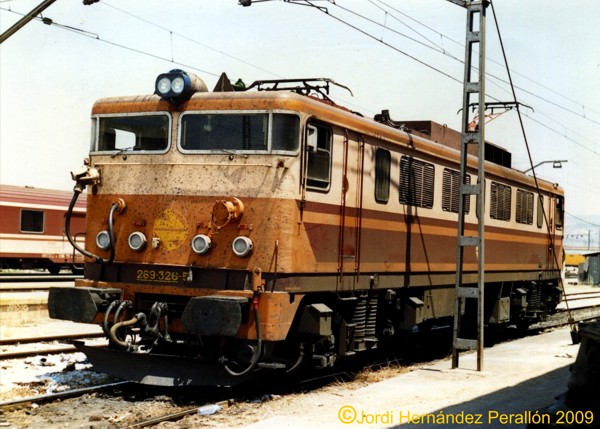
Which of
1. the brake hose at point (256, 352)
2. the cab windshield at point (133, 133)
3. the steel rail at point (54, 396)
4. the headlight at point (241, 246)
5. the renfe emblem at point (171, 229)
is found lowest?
the steel rail at point (54, 396)

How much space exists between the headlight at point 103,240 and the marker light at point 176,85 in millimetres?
1919

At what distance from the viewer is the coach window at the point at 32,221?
30.3 metres

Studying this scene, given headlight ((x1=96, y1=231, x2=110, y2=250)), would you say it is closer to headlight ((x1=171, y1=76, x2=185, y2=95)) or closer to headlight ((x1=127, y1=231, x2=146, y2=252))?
headlight ((x1=127, y1=231, x2=146, y2=252))

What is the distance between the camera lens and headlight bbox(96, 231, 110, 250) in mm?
9906

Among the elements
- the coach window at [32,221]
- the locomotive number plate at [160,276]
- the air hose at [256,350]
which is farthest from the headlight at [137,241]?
the coach window at [32,221]

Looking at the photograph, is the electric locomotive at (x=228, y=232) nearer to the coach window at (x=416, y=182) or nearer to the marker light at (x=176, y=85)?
the marker light at (x=176, y=85)

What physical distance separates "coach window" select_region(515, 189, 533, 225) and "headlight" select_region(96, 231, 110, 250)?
985 centimetres

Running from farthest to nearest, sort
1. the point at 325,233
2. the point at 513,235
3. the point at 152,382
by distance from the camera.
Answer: the point at 513,235
the point at 325,233
the point at 152,382

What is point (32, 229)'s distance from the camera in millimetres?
30625

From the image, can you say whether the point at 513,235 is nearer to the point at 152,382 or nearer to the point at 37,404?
the point at 152,382

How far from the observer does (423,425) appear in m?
7.76

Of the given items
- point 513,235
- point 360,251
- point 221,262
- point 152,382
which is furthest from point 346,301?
point 513,235

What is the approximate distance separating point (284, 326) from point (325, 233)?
1401 millimetres

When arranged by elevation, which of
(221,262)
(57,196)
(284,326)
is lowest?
(284,326)
